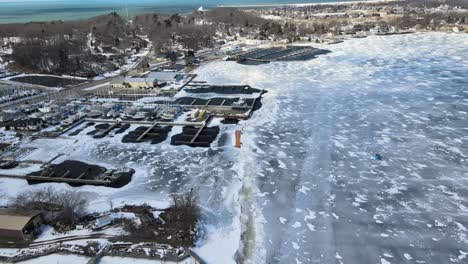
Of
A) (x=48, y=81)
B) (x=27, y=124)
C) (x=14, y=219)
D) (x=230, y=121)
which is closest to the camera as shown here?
(x=14, y=219)

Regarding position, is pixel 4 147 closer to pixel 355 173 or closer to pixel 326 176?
pixel 326 176

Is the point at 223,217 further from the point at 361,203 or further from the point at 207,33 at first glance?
the point at 207,33

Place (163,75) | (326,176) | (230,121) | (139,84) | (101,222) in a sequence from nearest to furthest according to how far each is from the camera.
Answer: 1. (101,222)
2. (326,176)
3. (230,121)
4. (139,84)
5. (163,75)

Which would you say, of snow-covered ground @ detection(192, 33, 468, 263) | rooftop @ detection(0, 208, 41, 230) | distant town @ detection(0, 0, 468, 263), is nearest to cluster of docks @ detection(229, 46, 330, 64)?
distant town @ detection(0, 0, 468, 263)

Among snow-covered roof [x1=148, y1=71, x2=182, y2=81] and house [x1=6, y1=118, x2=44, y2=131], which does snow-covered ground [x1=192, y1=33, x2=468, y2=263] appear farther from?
house [x1=6, y1=118, x2=44, y2=131]

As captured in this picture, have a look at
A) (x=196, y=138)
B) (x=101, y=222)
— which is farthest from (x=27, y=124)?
(x=101, y=222)

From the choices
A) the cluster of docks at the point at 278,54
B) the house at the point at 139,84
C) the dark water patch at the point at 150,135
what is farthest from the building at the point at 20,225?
the cluster of docks at the point at 278,54

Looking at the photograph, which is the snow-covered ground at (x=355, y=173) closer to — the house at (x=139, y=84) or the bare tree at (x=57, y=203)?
the bare tree at (x=57, y=203)
